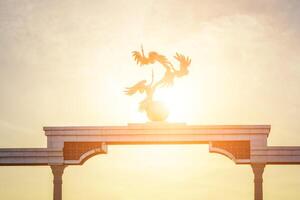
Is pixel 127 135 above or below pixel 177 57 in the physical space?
below

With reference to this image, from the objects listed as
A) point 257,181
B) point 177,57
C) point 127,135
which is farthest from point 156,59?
point 257,181

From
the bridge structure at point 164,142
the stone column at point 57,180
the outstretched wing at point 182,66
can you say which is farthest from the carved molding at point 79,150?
the outstretched wing at point 182,66

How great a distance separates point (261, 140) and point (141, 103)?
594 cm

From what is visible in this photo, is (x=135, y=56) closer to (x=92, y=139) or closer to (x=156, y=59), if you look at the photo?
(x=156, y=59)

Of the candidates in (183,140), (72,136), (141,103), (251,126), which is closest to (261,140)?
(251,126)

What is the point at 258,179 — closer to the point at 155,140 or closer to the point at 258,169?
Answer: the point at 258,169

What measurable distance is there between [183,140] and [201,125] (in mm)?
1100

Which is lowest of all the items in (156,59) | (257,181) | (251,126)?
(257,181)

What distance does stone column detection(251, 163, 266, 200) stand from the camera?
37.4m

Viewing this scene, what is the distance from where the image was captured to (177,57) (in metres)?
39.0

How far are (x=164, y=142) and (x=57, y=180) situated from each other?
540 centimetres

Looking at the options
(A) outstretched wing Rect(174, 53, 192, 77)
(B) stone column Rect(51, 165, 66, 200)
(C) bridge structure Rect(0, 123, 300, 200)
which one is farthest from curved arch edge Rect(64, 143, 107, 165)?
(A) outstretched wing Rect(174, 53, 192, 77)

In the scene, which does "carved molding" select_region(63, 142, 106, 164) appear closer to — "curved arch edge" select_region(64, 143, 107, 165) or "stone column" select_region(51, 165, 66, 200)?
"curved arch edge" select_region(64, 143, 107, 165)

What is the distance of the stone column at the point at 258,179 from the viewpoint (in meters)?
37.4
